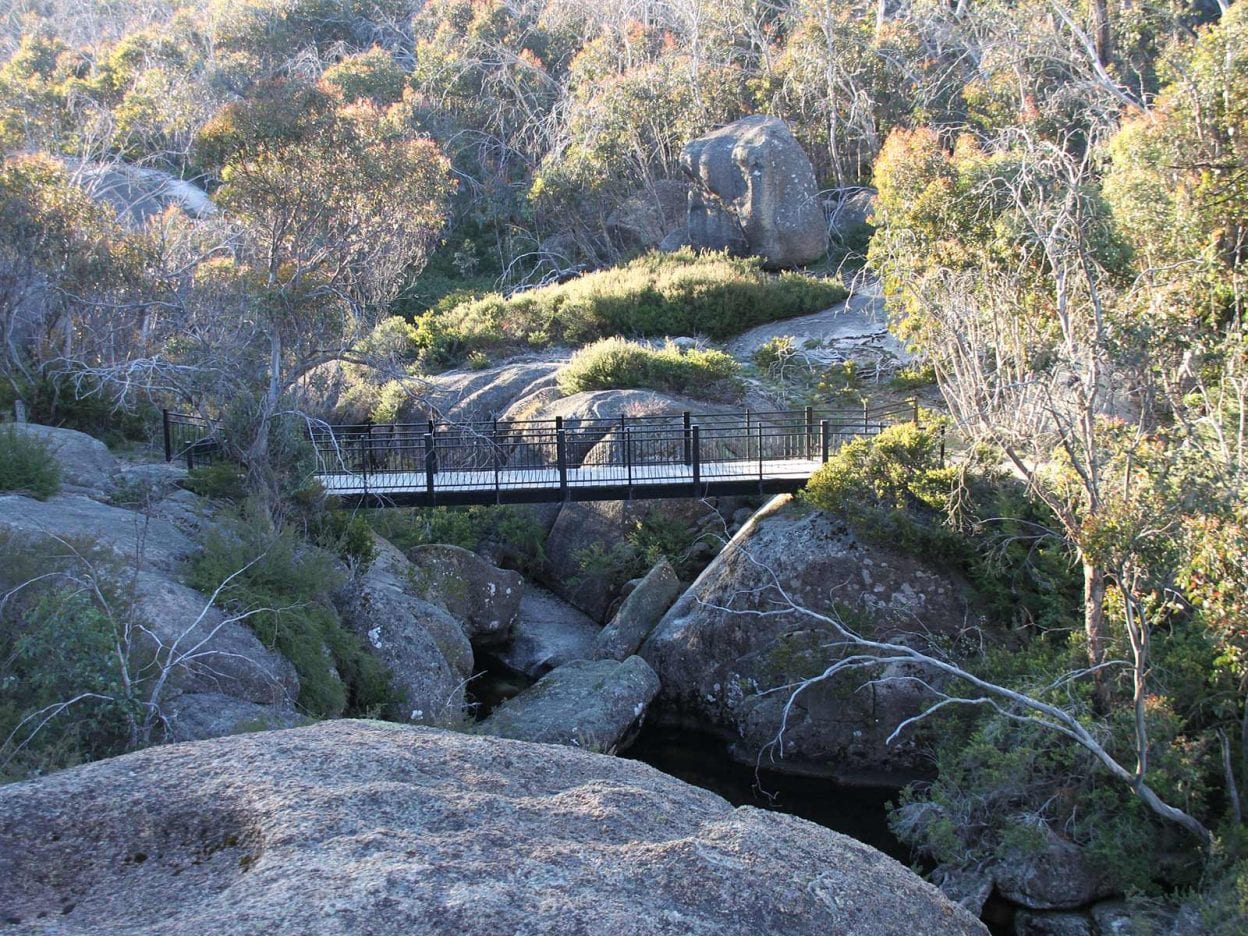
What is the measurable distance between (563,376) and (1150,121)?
11.9 meters

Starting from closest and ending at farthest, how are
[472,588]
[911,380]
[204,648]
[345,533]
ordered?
[204,648] → [345,533] → [472,588] → [911,380]

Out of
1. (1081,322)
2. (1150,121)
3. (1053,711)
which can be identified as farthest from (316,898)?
(1150,121)

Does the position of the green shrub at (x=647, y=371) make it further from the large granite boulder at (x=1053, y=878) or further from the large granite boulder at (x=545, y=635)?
the large granite boulder at (x=1053, y=878)

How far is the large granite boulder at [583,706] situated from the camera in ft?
45.3

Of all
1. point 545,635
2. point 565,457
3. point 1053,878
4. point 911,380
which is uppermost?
point 911,380

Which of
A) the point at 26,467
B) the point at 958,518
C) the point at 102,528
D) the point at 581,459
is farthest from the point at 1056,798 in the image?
the point at 26,467

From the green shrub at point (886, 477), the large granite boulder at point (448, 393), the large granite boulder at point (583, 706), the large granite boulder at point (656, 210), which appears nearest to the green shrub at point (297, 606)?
the large granite boulder at point (583, 706)

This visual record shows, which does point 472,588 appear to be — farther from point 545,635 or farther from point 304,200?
point 304,200

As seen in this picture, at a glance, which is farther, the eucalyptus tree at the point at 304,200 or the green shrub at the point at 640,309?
the green shrub at the point at 640,309

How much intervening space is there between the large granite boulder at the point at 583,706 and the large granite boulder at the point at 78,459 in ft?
20.3

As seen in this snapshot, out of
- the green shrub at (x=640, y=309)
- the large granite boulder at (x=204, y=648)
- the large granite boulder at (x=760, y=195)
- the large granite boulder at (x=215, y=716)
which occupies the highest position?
the large granite boulder at (x=760, y=195)

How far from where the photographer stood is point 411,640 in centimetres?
1449

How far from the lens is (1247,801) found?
1135cm

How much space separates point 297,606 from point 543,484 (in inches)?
193
